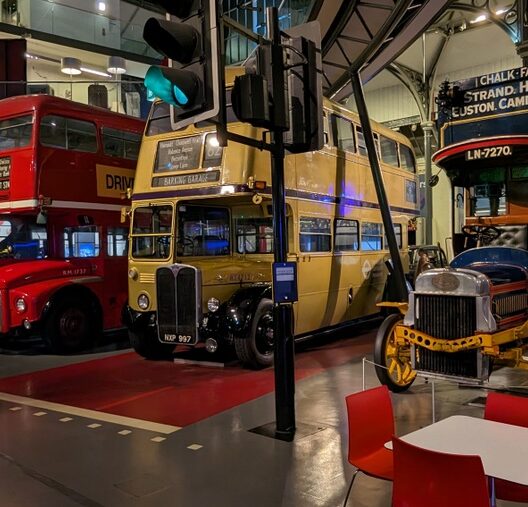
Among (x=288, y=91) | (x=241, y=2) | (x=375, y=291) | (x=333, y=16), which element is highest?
(x=241, y=2)

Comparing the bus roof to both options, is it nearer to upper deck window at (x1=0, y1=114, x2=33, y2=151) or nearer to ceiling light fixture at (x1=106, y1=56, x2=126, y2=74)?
upper deck window at (x1=0, y1=114, x2=33, y2=151)

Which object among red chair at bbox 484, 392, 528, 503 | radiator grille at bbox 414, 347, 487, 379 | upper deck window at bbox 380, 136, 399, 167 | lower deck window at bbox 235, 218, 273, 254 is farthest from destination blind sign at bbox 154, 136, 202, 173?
red chair at bbox 484, 392, 528, 503

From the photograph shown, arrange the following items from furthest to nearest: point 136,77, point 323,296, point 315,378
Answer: point 136,77 → point 323,296 → point 315,378

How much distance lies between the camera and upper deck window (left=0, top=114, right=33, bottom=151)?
32.6ft

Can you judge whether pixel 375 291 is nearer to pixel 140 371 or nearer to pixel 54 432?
pixel 140 371

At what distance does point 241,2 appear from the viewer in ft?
66.3

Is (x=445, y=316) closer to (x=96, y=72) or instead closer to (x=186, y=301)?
(x=186, y=301)

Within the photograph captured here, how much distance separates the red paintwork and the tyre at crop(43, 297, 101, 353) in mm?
1015

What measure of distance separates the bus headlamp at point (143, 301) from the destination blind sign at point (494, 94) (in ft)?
16.3

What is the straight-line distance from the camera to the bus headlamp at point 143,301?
877cm

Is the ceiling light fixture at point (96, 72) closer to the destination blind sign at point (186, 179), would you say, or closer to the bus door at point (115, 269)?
the bus door at point (115, 269)

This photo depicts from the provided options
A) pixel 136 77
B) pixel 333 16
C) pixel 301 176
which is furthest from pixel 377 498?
pixel 136 77

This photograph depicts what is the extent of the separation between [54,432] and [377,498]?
319 cm

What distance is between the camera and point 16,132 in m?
10.1
